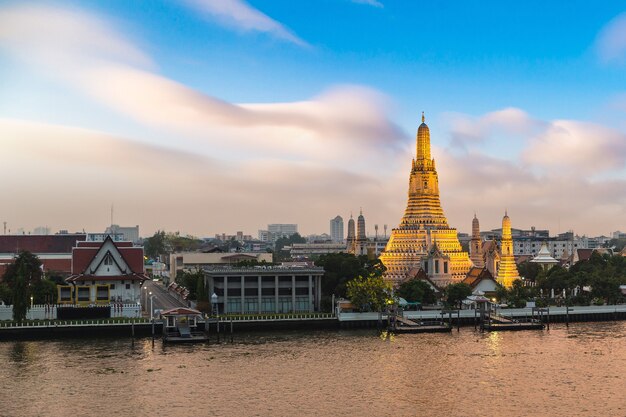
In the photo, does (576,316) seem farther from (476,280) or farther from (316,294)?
(316,294)

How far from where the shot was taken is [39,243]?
132000mm

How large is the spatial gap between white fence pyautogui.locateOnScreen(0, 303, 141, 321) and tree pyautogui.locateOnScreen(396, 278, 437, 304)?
33.3m

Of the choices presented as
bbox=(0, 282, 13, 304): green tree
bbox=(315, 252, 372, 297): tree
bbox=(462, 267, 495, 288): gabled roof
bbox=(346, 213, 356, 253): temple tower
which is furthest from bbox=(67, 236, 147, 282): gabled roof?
bbox=(346, 213, 356, 253): temple tower

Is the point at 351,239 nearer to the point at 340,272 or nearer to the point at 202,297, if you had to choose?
the point at 340,272

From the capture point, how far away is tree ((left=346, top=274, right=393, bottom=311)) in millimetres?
97375

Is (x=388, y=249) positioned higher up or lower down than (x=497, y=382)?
higher up

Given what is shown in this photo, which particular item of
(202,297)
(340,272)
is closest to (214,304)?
(202,297)

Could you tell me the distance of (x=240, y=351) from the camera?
76.9 m

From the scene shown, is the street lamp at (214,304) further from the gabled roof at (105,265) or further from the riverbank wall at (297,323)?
the gabled roof at (105,265)

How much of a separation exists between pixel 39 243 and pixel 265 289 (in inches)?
1857

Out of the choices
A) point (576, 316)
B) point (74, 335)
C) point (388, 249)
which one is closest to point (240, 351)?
point (74, 335)

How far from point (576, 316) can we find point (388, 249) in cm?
4811

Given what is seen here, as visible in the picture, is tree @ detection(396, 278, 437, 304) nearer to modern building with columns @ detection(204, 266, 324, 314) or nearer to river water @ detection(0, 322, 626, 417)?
modern building with columns @ detection(204, 266, 324, 314)

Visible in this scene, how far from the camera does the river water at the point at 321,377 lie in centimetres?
5497
